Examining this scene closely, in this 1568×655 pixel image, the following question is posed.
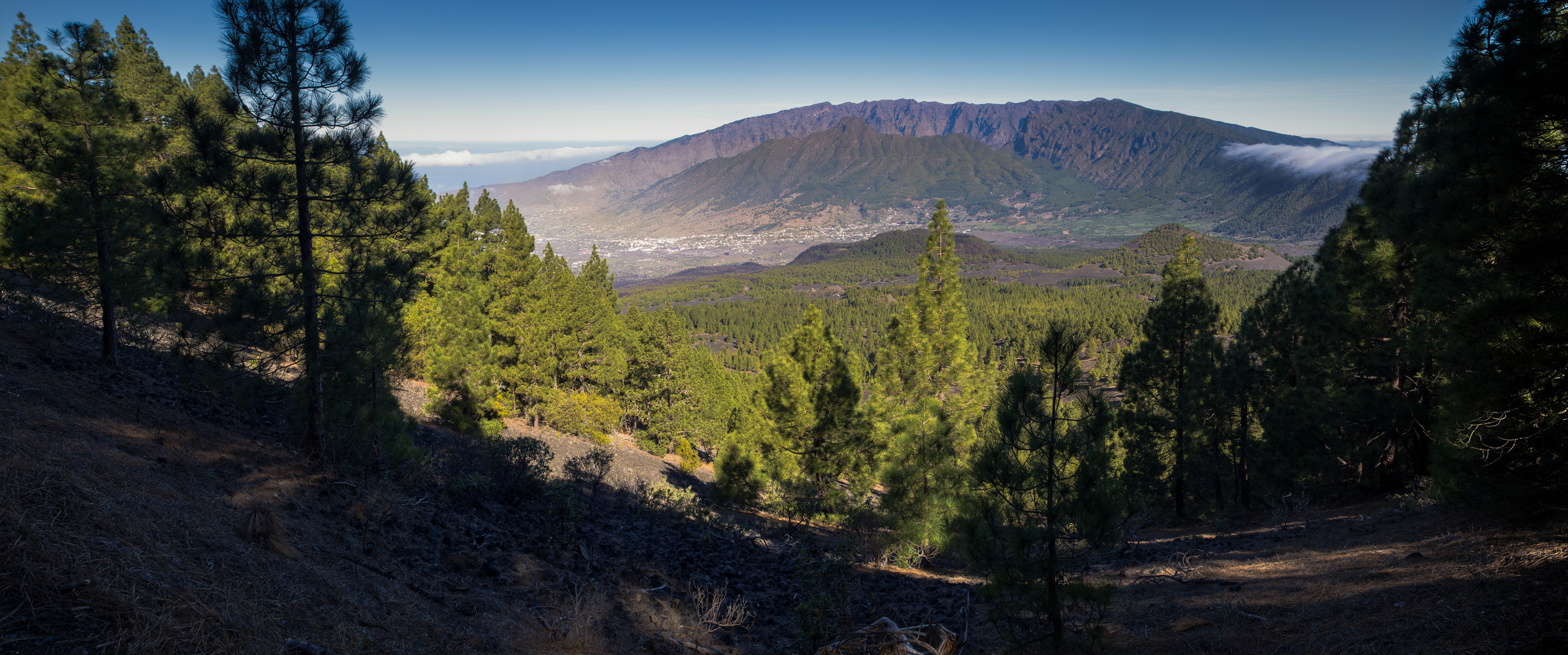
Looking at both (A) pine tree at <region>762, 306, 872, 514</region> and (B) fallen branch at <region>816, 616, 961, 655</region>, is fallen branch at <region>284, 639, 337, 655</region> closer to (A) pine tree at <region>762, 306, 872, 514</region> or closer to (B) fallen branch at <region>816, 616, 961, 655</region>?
(B) fallen branch at <region>816, 616, 961, 655</region>

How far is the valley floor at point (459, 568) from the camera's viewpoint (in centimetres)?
425

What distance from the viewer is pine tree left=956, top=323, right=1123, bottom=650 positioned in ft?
21.9

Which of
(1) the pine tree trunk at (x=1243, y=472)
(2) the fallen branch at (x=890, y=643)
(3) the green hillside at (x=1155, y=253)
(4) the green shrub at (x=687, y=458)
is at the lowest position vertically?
(4) the green shrub at (x=687, y=458)

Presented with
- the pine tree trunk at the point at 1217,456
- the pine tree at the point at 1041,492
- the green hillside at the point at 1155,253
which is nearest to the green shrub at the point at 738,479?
the pine tree at the point at 1041,492

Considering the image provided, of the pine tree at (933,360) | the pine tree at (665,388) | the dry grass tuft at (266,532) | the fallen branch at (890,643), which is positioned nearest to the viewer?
the dry grass tuft at (266,532)

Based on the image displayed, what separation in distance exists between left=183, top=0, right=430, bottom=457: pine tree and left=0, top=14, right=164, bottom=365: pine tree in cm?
357

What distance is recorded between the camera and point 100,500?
16.9 feet

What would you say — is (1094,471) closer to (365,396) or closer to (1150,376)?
(365,396)

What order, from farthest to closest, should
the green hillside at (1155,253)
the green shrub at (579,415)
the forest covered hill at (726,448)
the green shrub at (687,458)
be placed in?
the green hillside at (1155,253), the green shrub at (687,458), the green shrub at (579,415), the forest covered hill at (726,448)

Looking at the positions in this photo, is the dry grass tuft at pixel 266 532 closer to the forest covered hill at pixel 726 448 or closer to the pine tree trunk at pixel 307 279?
the forest covered hill at pixel 726 448

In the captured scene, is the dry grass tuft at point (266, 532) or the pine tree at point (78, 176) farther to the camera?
the pine tree at point (78, 176)

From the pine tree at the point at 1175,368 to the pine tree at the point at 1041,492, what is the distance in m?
15.0

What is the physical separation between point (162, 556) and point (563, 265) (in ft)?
86.8

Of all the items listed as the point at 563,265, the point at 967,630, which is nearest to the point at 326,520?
the point at 967,630
